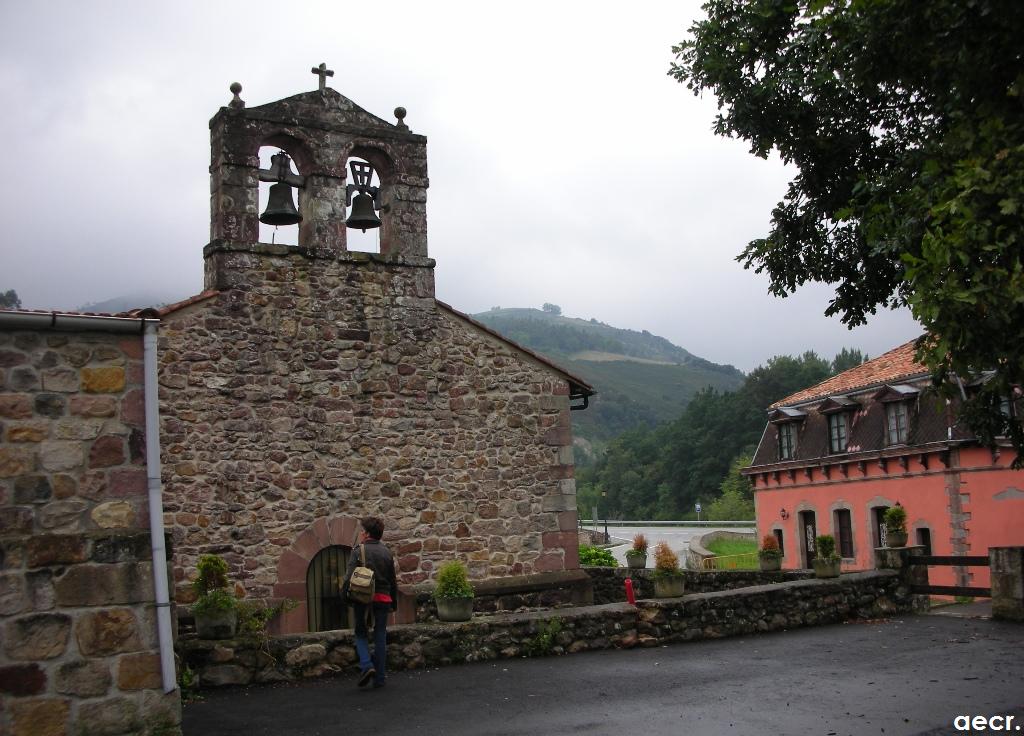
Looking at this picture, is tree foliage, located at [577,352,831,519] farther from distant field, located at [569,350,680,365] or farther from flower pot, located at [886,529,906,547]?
distant field, located at [569,350,680,365]

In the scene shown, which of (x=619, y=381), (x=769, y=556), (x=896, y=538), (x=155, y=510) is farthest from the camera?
(x=619, y=381)

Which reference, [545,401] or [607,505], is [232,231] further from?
[607,505]

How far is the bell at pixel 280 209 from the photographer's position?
1262cm

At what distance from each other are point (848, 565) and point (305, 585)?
1989 centimetres

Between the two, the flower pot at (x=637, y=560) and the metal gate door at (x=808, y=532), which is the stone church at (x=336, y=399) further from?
the metal gate door at (x=808, y=532)

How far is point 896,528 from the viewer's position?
15125mm

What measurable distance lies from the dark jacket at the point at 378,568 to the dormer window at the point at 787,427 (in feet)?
77.8

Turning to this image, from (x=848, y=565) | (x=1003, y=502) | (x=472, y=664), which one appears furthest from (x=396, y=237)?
(x=848, y=565)

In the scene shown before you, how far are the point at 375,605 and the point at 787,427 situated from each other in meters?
24.7

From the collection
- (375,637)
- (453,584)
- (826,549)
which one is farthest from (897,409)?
(375,637)

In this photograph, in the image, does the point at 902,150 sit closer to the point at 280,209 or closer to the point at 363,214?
the point at 363,214

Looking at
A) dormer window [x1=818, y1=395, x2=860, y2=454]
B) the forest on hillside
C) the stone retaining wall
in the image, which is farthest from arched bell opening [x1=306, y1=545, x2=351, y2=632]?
the forest on hillside

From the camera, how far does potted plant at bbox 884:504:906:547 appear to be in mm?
14875

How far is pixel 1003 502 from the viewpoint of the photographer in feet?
77.4
